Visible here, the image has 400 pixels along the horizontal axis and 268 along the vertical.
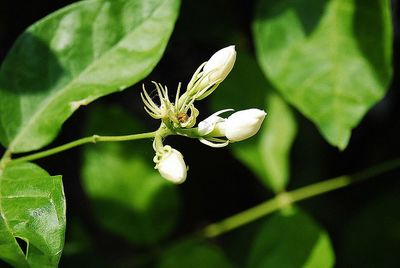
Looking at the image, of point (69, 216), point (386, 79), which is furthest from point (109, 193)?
point (386, 79)

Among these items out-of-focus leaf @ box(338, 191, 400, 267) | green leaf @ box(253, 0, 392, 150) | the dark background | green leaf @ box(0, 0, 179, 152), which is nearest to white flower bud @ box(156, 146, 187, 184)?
green leaf @ box(0, 0, 179, 152)

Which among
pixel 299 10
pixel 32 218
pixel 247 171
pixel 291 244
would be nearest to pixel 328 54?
pixel 299 10

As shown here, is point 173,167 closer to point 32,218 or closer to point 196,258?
point 32,218

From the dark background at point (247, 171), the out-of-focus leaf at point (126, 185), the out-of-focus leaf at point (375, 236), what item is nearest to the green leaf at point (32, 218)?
the out-of-focus leaf at point (126, 185)

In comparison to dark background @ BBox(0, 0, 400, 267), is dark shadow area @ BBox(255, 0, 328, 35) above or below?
above

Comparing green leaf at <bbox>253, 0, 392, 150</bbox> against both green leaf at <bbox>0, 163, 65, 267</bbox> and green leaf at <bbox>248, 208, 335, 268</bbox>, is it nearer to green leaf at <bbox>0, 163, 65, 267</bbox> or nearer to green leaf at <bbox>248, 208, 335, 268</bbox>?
green leaf at <bbox>248, 208, 335, 268</bbox>

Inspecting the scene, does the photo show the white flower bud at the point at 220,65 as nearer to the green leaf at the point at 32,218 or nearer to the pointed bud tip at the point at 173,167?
the pointed bud tip at the point at 173,167

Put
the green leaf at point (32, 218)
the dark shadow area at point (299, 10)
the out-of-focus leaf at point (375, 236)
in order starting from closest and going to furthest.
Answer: the green leaf at point (32, 218)
the dark shadow area at point (299, 10)
the out-of-focus leaf at point (375, 236)
